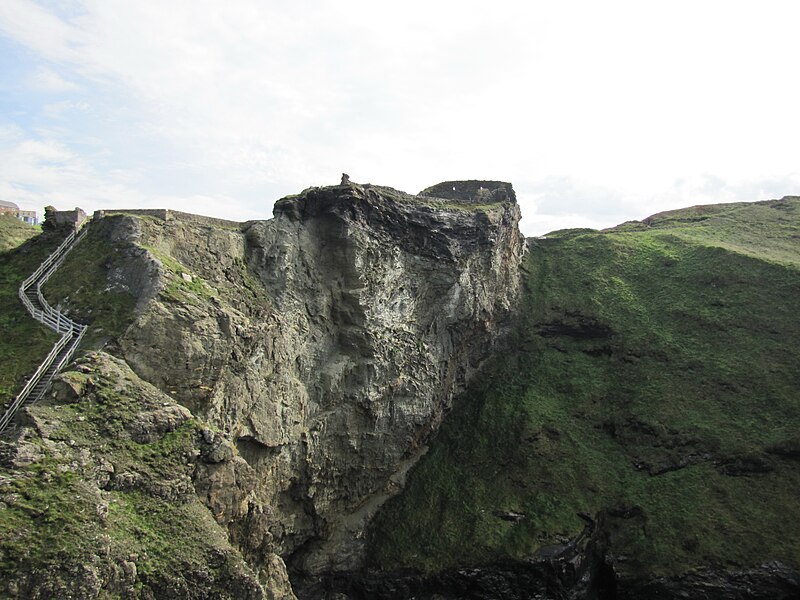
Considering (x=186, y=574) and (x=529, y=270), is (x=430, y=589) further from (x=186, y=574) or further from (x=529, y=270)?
(x=529, y=270)

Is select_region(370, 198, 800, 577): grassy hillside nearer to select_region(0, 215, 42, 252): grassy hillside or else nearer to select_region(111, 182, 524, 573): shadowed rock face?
select_region(111, 182, 524, 573): shadowed rock face

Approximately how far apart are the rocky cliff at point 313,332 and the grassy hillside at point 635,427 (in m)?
3.53

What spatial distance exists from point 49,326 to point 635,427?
3660 cm

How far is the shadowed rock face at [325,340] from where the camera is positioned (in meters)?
25.9

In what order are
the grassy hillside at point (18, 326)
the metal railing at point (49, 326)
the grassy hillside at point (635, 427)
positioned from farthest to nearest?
the grassy hillside at point (635, 427), the grassy hillside at point (18, 326), the metal railing at point (49, 326)

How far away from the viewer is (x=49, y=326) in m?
23.1

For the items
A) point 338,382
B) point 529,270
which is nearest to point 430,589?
point 338,382

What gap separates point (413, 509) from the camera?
39.0 metres

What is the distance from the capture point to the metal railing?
19859mm

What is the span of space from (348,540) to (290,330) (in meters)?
14.3

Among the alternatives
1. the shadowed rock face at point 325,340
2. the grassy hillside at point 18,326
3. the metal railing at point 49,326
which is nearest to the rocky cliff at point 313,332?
the shadowed rock face at point 325,340

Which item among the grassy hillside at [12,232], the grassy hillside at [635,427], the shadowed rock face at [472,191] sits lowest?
the grassy hillside at [635,427]

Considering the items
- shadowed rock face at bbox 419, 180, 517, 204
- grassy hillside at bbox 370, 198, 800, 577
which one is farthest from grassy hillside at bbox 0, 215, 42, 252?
shadowed rock face at bbox 419, 180, 517, 204

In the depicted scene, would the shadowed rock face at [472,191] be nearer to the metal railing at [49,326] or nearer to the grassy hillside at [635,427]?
the grassy hillside at [635,427]
